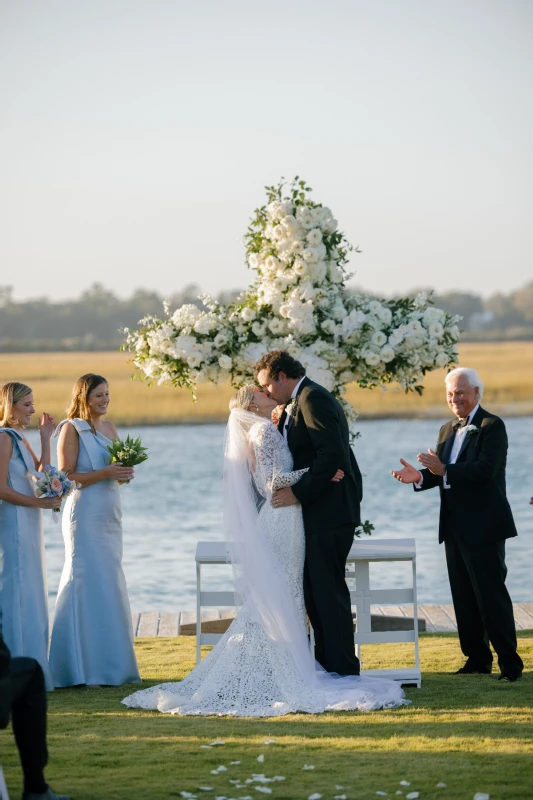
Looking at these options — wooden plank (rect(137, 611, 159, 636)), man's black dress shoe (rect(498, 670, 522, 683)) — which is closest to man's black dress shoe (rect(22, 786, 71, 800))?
man's black dress shoe (rect(498, 670, 522, 683))

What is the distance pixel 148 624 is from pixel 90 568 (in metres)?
2.24

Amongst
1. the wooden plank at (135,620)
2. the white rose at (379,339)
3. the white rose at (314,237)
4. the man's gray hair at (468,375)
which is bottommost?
the wooden plank at (135,620)

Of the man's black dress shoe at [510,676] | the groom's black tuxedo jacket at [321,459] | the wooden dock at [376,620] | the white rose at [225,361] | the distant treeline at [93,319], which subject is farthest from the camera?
the distant treeline at [93,319]

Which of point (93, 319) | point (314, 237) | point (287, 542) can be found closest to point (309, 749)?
point (287, 542)

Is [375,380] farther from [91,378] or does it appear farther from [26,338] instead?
[26,338]

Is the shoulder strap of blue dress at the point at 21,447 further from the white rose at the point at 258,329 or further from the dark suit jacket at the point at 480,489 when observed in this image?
the dark suit jacket at the point at 480,489

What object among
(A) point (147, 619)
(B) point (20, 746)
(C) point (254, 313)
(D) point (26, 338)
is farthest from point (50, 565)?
(D) point (26, 338)

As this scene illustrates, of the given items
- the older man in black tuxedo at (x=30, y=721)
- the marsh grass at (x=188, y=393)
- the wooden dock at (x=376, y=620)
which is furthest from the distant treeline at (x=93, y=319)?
the older man in black tuxedo at (x=30, y=721)

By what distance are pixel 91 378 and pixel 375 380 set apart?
6.10 feet

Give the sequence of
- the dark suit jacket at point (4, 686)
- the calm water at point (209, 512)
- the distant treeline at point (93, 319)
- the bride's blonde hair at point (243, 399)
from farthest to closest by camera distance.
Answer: the distant treeline at point (93, 319), the calm water at point (209, 512), the bride's blonde hair at point (243, 399), the dark suit jacket at point (4, 686)

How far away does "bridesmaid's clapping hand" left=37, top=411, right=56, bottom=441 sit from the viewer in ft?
21.2

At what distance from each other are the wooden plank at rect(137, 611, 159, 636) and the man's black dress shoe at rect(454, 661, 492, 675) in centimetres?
255

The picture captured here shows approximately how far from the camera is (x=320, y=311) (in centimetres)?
716

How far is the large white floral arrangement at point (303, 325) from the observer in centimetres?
709
